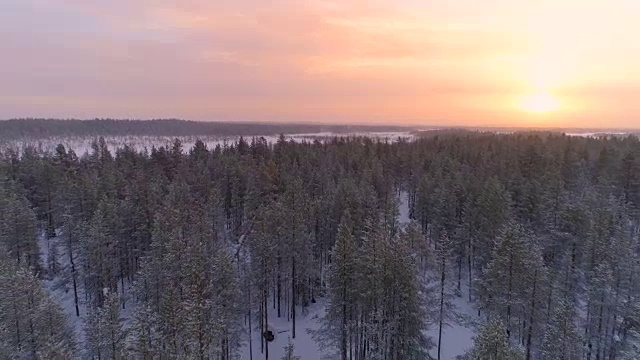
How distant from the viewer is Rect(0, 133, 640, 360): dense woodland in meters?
26.5

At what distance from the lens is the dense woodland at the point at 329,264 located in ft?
86.9

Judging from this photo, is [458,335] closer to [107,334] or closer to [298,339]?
[298,339]

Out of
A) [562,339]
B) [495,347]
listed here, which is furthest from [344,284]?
[562,339]

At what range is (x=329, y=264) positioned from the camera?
155ft

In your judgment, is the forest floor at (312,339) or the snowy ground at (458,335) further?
the forest floor at (312,339)

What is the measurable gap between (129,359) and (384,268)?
1529cm

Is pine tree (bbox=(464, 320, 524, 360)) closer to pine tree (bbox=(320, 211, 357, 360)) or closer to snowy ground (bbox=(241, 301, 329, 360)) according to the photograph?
pine tree (bbox=(320, 211, 357, 360))

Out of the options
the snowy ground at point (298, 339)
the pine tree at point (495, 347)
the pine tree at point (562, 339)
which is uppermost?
the pine tree at point (495, 347)

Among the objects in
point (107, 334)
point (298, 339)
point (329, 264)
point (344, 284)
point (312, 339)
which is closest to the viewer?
point (107, 334)

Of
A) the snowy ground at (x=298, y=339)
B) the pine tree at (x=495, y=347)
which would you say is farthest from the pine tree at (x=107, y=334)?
the pine tree at (x=495, y=347)

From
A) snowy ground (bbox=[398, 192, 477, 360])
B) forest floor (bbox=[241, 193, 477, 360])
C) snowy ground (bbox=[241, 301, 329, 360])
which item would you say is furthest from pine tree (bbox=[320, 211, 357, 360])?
snowy ground (bbox=[398, 192, 477, 360])

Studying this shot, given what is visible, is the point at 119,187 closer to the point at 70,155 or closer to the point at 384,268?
the point at 70,155

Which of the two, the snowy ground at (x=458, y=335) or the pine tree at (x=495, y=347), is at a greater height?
the pine tree at (x=495, y=347)

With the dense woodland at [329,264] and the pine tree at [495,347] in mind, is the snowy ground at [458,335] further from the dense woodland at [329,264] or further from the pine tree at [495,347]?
the pine tree at [495,347]
